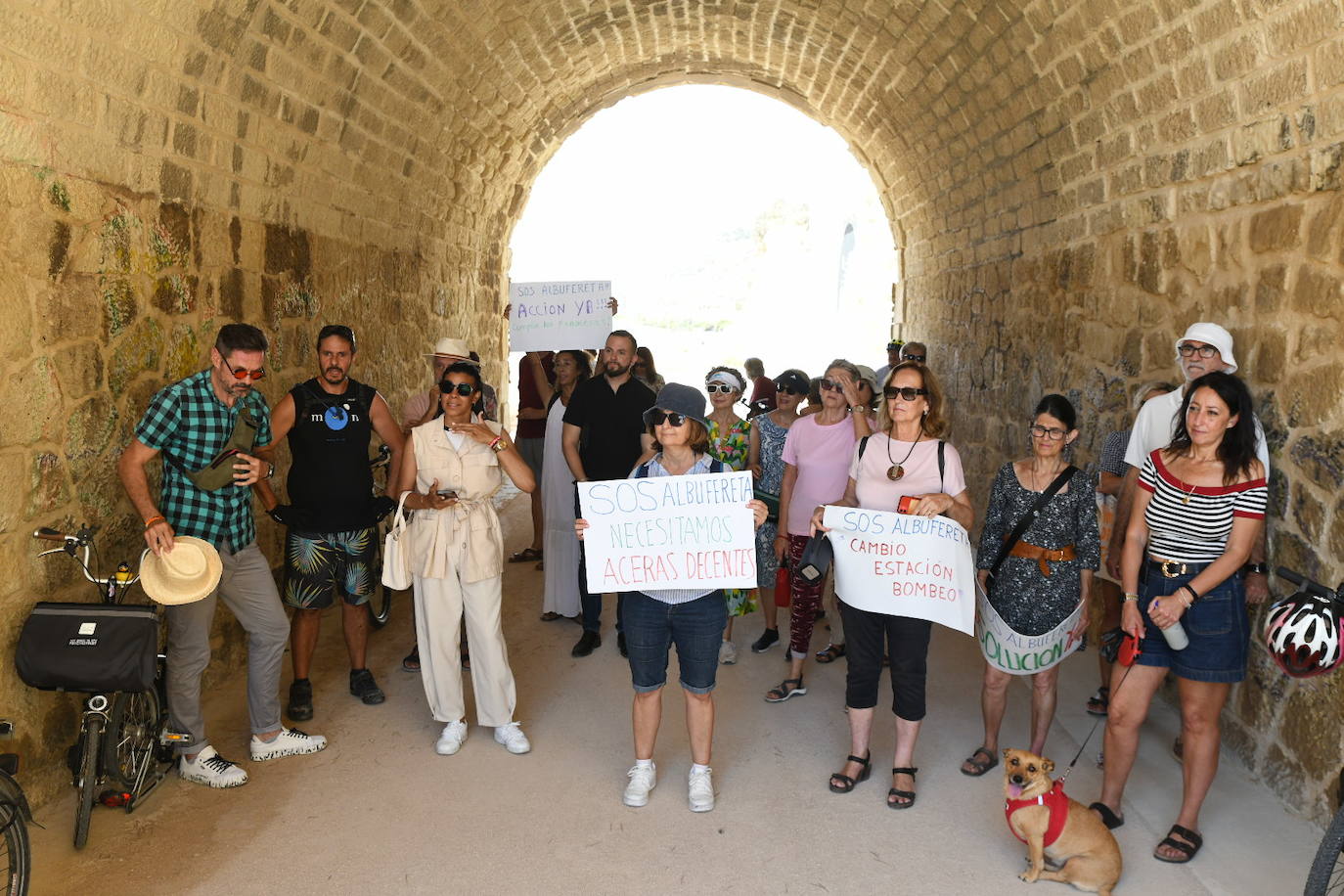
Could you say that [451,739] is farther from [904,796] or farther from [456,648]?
[904,796]

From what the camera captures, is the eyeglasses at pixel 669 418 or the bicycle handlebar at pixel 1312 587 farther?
the eyeglasses at pixel 669 418

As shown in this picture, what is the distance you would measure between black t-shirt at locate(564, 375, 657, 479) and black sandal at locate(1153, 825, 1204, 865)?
10.7ft

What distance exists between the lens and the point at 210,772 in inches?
169

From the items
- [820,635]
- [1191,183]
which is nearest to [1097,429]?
[1191,183]

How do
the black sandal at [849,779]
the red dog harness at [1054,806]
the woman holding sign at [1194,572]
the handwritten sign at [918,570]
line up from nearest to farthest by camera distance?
the red dog harness at [1054,806] < the woman holding sign at [1194,572] < the handwritten sign at [918,570] < the black sandal at [849,779]

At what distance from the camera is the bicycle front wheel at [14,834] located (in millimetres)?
3096

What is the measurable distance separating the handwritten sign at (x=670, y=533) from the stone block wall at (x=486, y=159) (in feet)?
7.01

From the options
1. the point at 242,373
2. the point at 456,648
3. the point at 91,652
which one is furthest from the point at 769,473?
the point at 91,652

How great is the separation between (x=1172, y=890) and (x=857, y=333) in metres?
23.5

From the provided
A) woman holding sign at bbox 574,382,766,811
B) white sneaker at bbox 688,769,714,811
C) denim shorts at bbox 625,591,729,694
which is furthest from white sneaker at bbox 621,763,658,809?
denim shorts at bbox 625,591,729,694

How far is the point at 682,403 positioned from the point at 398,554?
1.53 m

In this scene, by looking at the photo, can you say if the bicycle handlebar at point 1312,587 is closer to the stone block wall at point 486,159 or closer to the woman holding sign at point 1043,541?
the stone block wall at point 486,159

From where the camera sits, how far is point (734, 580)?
410 cm

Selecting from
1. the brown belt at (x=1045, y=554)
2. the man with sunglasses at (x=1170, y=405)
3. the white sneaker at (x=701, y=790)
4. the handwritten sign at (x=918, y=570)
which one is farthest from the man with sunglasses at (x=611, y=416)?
the man with sunglasses at (x=1170, y=405)
